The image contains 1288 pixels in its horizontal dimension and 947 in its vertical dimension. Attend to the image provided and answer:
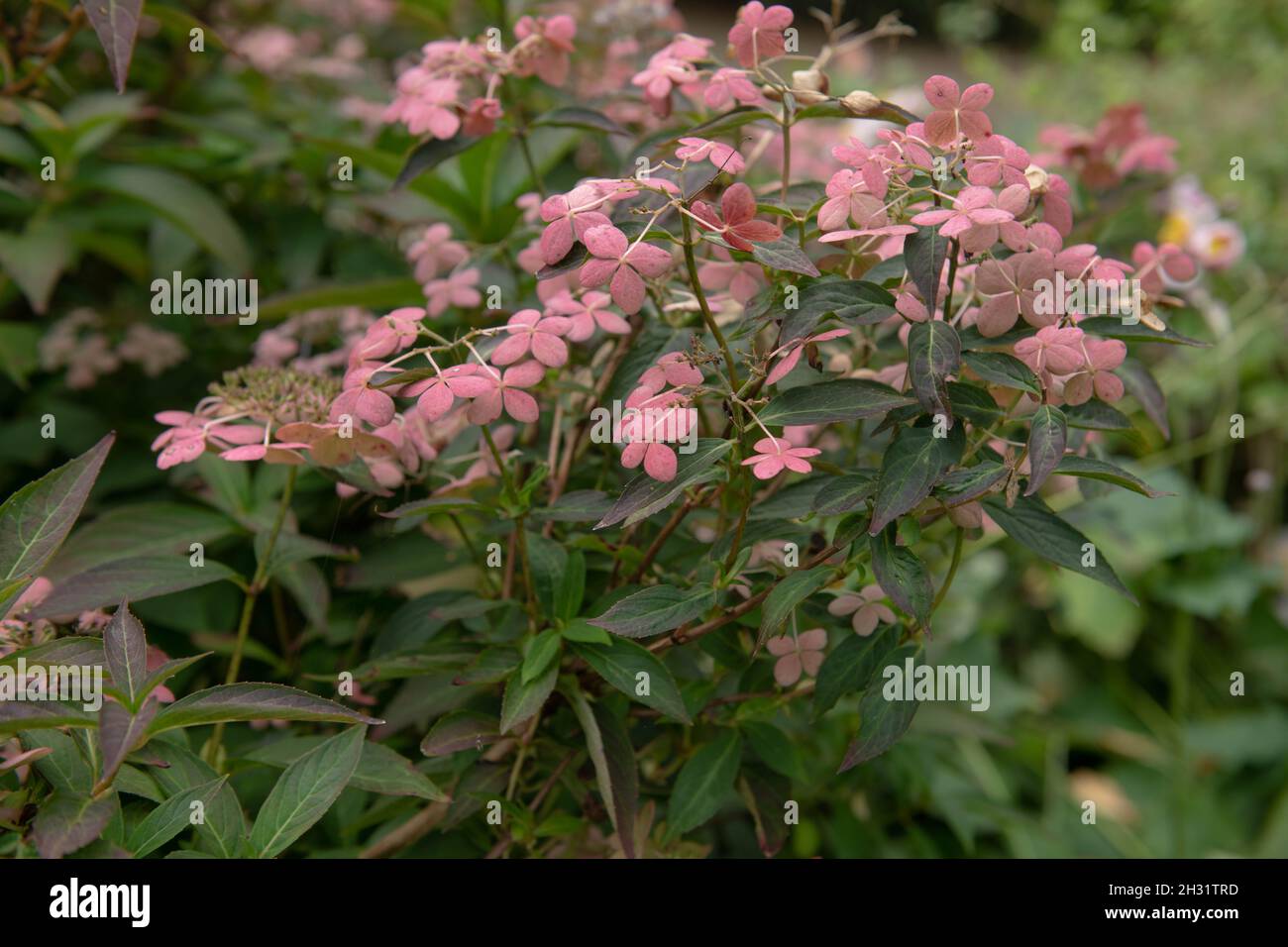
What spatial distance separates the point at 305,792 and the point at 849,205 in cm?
48

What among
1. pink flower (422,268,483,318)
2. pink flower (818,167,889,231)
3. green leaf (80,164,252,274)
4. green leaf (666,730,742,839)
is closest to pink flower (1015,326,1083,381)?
pink flower (818,167,889,231)

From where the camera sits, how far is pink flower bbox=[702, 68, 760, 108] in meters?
0.75

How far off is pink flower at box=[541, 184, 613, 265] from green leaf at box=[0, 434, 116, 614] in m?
0.30

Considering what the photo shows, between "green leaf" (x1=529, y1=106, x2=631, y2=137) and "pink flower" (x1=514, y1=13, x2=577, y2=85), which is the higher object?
"pink flower" (x1=514, y1=13, x2=577, y2=85)

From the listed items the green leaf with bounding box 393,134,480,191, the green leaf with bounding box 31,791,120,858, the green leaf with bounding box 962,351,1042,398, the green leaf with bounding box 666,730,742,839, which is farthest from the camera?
the green leaf with bounding box 393,134,480,191

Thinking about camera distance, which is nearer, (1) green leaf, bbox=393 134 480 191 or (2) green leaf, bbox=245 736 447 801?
(2) green leaf, bbox=245 736 447 801

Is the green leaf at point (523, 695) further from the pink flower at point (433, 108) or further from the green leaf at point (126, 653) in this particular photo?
the pink flower at point (433, 108)

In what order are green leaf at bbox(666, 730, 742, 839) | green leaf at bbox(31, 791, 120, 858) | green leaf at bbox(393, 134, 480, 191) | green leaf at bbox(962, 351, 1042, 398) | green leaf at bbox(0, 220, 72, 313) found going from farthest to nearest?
green leaf at bbox(0, 220, 72, 313), green leaf at bbox(393, 134, 480, 191), green leaf at bbox(666, 730, 742, 839), green leaf at bbox(962, 351, 1042, 398), green leaf at bbox(31, 791, 120, 858)

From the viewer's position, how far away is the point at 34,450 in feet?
3.61

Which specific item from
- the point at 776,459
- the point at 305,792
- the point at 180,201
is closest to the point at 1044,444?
the point at 776,459

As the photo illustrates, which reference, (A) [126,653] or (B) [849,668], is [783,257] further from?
(A) [126,653]

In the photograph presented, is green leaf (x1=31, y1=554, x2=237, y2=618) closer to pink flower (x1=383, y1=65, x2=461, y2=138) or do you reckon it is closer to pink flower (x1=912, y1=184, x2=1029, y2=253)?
pink flower (x1=383, y1=65, x2=461, y2=138)

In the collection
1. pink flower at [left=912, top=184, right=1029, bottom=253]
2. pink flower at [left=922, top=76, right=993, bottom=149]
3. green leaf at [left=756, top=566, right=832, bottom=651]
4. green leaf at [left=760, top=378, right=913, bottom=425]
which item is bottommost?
green leaf at [left=756, top=566, right=832, bottom=651]

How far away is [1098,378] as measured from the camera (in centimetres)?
66
